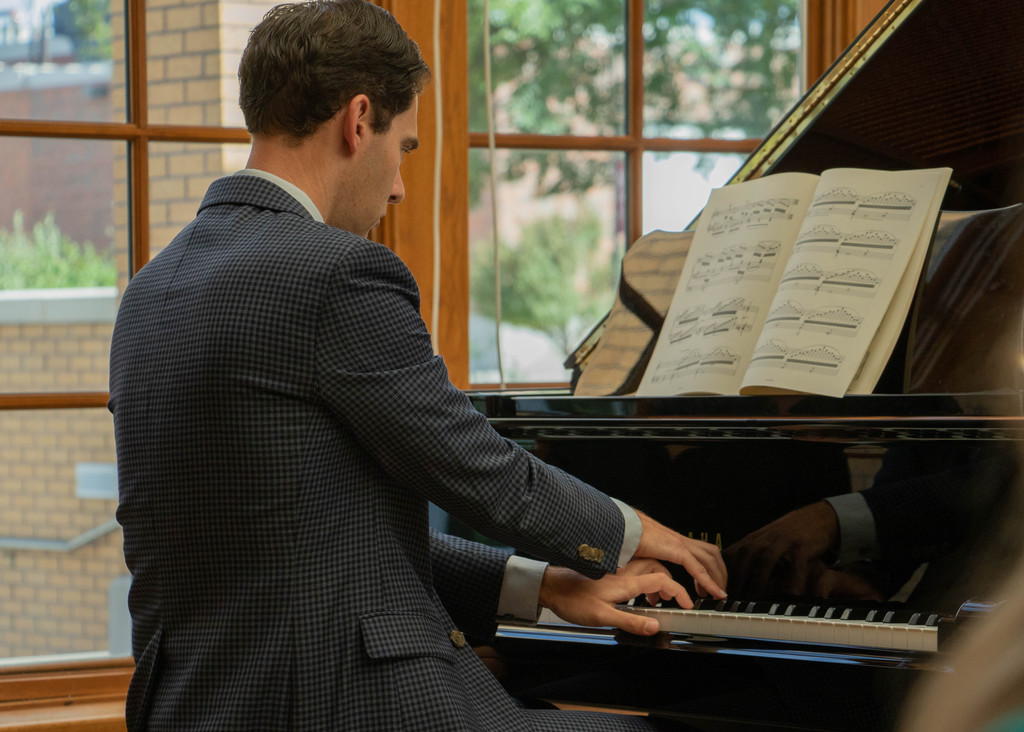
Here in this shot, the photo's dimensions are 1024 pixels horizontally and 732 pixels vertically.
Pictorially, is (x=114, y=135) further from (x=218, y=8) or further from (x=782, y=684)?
(x=782, y=684)

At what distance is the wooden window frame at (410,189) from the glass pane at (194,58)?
0.03 m

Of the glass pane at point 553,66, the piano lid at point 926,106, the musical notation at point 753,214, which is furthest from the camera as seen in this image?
the glass pane at point 553,66

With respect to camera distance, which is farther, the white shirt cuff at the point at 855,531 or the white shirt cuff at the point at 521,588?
the white shirt cuff at the point at 521,588

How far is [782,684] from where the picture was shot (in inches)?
55.5

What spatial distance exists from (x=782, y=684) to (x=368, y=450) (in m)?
0.63

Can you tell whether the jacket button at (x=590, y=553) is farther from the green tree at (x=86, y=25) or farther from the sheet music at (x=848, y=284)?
the green tree at (x=86, y=25)

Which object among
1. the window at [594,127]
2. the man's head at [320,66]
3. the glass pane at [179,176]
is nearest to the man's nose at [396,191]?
the man's head at [320,66]

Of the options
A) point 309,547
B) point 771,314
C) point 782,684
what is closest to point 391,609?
point 309,547

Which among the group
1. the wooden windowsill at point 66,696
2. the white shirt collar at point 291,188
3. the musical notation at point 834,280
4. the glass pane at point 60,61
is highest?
the glass pane at point 60,61

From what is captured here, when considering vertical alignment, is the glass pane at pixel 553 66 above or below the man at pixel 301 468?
above

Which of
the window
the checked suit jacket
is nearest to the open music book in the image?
the checked suit jacket

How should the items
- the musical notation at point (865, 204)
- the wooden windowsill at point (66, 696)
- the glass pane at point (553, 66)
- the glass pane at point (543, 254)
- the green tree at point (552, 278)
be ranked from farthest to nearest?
the green tree at point (552, 278)
the glass pane at point (543, 254)
the glass pane at point (553, 66)
the wooden windowsill at point (66, 696)
the musical notation at point (865, 204)

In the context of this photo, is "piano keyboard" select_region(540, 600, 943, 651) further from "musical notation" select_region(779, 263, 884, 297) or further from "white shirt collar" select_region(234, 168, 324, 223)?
"white shirt collar" select_region(234, 168, 324, 223)

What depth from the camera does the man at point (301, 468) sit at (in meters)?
1.21
